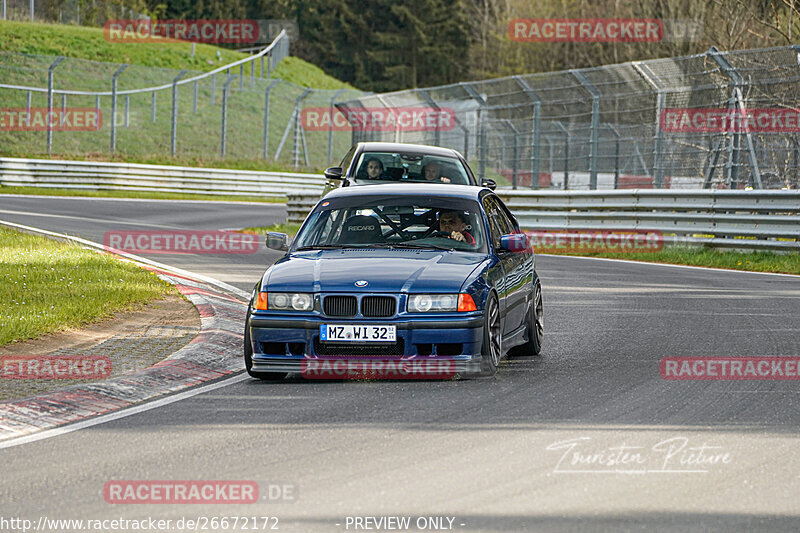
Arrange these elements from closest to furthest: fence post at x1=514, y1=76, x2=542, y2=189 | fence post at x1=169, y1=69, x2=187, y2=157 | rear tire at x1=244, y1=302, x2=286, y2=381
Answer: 1. rear tire at x1=244, y1=302, x2=286, y2=381
2. fence post at x1=514, y1=76, x2=542, y2=189
3. fence post at x1=169, y1=69, x2=187, y2=157

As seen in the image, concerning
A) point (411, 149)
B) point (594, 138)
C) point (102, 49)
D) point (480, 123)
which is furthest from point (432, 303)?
point (102, 49)

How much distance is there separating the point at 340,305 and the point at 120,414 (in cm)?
168

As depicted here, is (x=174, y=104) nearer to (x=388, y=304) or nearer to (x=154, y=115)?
(x=154, y=115)

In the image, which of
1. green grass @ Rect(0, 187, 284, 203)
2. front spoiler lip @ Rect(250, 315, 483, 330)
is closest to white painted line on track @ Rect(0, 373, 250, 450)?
front spoiler lip @ Rect(250, 315, 483, 330)

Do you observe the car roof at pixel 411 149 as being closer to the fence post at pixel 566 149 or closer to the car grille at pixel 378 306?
the car grille at pixel 378 306

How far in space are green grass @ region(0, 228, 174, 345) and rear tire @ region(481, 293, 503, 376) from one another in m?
3.99

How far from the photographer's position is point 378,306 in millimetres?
8578

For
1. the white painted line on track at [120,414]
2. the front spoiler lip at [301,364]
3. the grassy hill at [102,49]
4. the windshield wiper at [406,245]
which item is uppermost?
the grassy hill at [102,49]

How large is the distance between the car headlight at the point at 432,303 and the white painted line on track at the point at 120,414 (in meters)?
1.48

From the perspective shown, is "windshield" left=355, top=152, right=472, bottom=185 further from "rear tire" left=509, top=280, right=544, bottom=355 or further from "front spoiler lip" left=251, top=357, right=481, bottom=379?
"front spoiler lip" left=251, top=357, right=481, bottom=379

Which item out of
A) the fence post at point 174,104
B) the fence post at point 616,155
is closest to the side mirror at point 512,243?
the fence post at point 616,155

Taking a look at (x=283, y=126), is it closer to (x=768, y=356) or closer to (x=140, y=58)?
(x=140, y=58)

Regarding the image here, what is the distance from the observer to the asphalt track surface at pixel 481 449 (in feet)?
18.1

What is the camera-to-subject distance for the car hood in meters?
8.65
